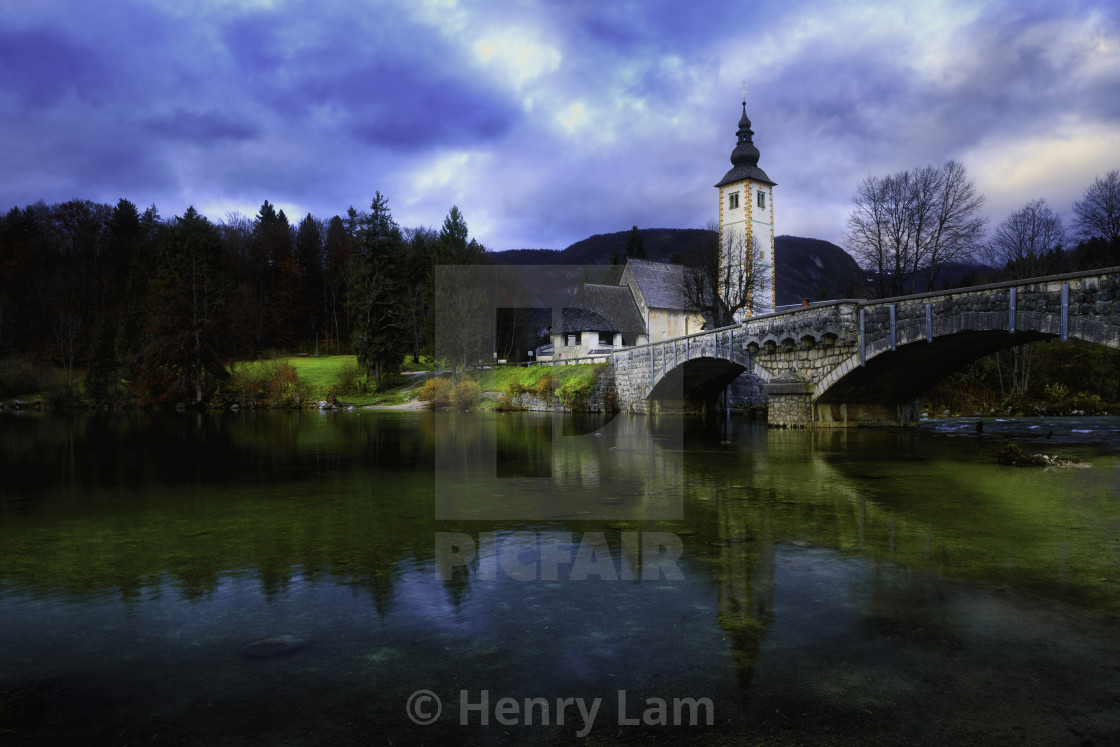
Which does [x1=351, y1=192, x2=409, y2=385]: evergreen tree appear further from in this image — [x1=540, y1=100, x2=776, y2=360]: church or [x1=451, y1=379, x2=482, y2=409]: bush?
[x1=540, y1=100, x2=776, y2=360]: church

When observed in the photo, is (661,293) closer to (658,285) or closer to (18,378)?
(658,285)

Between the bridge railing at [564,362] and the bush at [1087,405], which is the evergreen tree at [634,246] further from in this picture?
the bush at [1087,405]

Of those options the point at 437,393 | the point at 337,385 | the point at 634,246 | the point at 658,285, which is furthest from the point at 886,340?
the point at 634,246

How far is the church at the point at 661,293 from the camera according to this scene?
59.1 metres

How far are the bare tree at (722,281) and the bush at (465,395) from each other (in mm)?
16776

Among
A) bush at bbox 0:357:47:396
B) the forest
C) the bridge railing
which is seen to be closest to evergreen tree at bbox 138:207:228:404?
the forest

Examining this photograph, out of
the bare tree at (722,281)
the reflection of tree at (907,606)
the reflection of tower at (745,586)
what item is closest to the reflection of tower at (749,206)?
the bare tree at (722,281)

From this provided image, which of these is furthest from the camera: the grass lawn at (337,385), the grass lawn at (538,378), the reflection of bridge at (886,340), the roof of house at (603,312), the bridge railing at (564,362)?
the roof of house at (603,312)

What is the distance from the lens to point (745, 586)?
5.44 m

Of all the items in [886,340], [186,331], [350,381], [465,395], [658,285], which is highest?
[658,285]

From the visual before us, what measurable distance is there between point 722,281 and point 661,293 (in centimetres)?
1618

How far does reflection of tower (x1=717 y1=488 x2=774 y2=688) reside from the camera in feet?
13.7

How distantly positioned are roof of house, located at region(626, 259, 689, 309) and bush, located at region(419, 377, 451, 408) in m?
22.1

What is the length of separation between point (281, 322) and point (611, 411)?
156ft
